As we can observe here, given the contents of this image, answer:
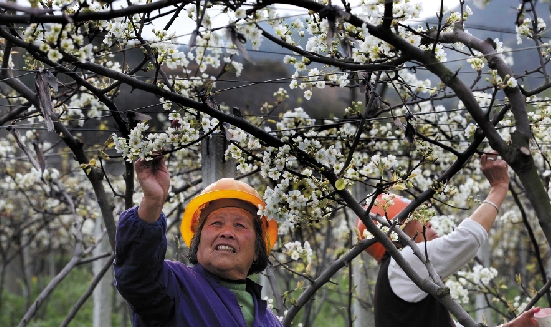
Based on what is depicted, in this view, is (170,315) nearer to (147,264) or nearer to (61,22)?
(147,264)

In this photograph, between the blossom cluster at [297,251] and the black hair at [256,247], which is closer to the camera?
the black hair at [256,247]

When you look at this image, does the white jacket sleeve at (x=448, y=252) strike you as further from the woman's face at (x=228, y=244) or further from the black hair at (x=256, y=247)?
the woman's face at (x=228, y=244)

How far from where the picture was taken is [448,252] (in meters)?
2.91

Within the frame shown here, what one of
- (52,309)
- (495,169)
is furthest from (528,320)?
(52,309)

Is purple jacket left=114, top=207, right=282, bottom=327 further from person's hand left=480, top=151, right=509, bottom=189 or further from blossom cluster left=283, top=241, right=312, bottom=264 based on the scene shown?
person's hand left=480, top=151, right=509, bottom=189

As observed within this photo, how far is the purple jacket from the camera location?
2.15 metres

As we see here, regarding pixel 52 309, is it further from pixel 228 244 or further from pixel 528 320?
pixel 528 320

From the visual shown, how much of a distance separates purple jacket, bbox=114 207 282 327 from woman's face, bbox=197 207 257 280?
56mm

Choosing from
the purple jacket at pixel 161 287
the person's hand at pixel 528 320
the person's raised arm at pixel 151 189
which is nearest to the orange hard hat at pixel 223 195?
the purple jacket at pixel 161 287

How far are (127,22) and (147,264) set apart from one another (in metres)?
1.13

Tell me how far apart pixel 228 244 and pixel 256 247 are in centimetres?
22

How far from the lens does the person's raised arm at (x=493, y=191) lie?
2852 millimetres

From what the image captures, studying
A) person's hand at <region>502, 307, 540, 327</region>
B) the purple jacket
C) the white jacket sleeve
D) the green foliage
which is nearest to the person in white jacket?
the white jacket sleeve

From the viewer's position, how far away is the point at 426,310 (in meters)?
3.15
